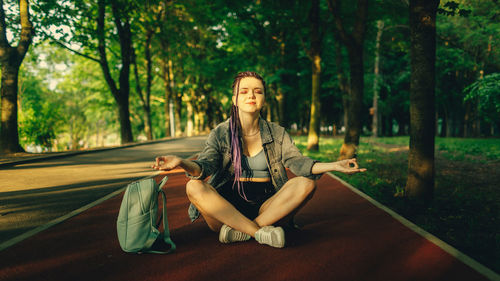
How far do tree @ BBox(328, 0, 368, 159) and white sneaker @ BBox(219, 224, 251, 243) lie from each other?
7.14 metres

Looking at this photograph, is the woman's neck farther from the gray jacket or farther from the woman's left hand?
the woman's left hand

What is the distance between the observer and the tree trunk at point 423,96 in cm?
490

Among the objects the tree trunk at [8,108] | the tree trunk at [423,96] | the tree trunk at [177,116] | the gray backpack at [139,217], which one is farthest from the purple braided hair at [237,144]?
the tree trunk at [177,116]

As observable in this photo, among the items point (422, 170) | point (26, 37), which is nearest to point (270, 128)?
point (422, 170)

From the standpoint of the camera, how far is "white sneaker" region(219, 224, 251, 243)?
3193mm

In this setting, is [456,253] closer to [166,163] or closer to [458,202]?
[458,202]

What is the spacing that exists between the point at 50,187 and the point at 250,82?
5.65 m

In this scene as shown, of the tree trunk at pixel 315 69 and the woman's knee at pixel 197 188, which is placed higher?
the tree trunk at pixel 315 69

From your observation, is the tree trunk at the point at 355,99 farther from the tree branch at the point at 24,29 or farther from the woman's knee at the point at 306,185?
the tree branch at the point at 24,29

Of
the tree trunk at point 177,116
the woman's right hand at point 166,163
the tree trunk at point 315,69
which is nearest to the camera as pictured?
the woman's right hand at point 166,163

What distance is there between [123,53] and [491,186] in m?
19.6

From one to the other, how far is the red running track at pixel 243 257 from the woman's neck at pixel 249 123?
1.24 metres

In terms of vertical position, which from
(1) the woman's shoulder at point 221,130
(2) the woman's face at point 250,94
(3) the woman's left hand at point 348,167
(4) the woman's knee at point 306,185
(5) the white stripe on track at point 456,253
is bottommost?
(5) the white stripe on track at point 456,253

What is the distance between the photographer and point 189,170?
111 inches
